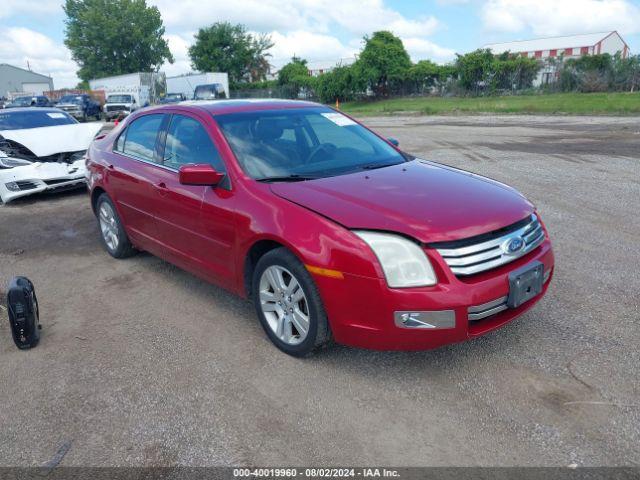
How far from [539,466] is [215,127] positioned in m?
3.08

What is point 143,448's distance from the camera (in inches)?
106

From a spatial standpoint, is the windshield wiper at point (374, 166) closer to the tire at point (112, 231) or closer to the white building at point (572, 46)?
the tire at point (112, 231)

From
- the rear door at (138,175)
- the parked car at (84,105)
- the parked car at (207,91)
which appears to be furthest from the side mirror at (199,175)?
the parked car at (207,91)

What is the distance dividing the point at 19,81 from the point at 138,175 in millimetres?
102744

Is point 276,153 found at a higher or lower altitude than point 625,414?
higher

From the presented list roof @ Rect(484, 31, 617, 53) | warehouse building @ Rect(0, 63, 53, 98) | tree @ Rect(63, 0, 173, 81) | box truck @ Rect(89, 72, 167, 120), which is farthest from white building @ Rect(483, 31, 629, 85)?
warehouse building @ Rect(0, 63, 53, 98)

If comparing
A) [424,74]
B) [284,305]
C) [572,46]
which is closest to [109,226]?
[284,305]

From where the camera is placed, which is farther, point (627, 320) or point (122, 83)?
point (122, 83)

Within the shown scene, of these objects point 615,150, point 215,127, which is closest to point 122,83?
point 615,150

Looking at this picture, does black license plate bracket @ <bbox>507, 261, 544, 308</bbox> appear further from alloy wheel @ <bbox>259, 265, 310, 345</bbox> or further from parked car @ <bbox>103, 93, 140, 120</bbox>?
parked car @ <bbox>103, 93, 140, 120</bbox>

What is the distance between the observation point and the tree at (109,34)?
243 feet

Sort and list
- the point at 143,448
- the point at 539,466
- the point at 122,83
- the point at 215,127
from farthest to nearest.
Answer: the point at 122,83 → the point at 215,127 → the point at 143,448 → the point at 539,466

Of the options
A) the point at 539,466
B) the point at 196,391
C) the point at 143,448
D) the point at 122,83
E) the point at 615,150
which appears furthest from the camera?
the point at 122,83

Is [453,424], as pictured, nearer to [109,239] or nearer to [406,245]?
[406,245]
